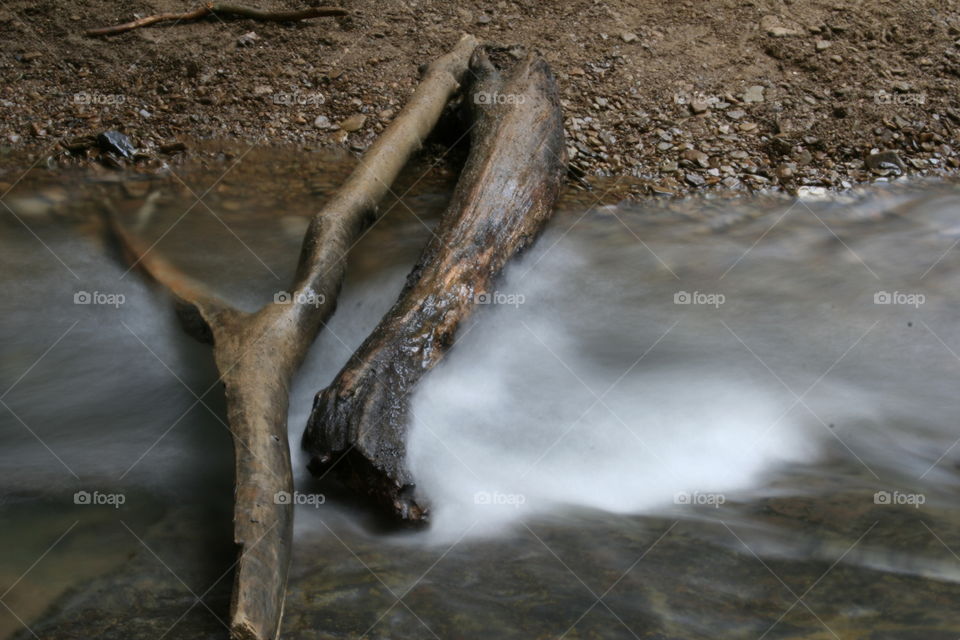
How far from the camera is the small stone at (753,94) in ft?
21.4

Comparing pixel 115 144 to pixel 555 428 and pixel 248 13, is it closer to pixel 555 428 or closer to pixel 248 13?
pixel 248 13

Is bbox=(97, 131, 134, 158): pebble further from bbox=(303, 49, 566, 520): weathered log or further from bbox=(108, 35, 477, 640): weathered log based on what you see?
bbox=(303, 49, 566, 520): weathered log

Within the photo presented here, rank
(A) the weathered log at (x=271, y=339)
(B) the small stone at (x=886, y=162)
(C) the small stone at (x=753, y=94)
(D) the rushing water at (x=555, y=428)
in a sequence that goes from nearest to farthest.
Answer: (A) the weathered log at (x=271, y=339), (D) the rushing water at (x=555, y=428), (B) the small stone at (x=886, y=162), (C) the small stone at (x=753, y=94)

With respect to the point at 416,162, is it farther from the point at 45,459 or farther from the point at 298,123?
the point at 45,459

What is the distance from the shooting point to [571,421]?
380cm

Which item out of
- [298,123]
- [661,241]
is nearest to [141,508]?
[661,241]

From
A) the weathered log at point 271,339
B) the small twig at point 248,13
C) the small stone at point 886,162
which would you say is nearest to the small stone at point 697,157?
the small stone at point 886,162

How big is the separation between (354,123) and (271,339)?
3.13m

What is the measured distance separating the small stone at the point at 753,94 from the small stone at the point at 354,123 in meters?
2.89

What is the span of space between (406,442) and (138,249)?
94.0 inches

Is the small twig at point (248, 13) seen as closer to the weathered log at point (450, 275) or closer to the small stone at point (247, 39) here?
the small stone at point (247, 39)

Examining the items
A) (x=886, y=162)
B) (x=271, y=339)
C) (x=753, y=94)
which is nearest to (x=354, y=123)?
(x=753, y=94)

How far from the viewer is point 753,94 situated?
21.5 feet

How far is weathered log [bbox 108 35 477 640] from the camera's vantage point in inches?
107
